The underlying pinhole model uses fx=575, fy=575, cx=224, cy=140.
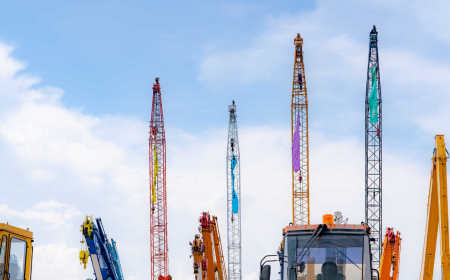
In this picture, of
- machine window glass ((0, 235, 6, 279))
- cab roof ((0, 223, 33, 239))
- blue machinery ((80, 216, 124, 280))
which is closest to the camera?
machine window glass ((0, 235, 6, 279))

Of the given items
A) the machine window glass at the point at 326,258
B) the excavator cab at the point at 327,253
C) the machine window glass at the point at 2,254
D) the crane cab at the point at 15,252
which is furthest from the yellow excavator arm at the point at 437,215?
the machine window glass at the point at 2,254

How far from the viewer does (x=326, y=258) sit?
15.8m

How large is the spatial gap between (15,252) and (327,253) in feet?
27.1

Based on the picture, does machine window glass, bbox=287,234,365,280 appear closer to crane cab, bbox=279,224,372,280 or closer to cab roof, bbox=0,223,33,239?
crane cab, bbox=279,224,372,280

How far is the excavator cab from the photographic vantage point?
15633 millimetres

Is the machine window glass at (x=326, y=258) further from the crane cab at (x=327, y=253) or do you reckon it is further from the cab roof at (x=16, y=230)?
the cab roof at (x=16, y=230)

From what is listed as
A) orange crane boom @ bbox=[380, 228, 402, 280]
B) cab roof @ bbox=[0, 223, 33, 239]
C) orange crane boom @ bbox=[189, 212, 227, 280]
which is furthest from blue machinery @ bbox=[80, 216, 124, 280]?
cab roof @ bbox=[0, 223, 33, 239]

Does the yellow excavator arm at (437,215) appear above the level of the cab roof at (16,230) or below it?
above

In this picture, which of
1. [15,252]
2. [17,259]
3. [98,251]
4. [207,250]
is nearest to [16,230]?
[15,252]

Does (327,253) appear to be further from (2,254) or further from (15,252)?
(2,254)

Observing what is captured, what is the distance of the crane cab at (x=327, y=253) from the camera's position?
15633 millimetres

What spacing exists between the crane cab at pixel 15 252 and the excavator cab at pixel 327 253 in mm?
6298

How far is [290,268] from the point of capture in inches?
621

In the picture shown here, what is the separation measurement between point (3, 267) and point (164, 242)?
6036 centimetres
